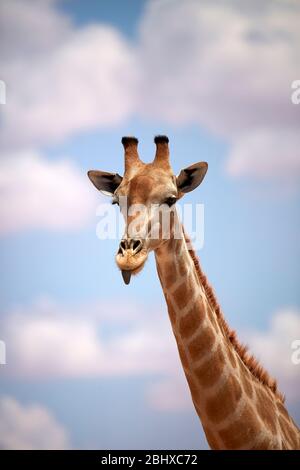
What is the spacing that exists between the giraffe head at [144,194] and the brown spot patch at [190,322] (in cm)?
80

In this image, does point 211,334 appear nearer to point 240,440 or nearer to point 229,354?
point 229,354

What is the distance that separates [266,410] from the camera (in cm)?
696

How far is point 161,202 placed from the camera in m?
6.95

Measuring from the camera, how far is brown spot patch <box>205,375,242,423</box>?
6.55 metres

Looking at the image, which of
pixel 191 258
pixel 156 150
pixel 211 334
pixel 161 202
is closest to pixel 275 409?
pixel 211 334

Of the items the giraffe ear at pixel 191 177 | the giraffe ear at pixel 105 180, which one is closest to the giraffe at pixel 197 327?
the giraffe ear at pixel 191 177

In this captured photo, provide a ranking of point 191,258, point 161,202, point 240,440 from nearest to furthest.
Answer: point 240,440
point 161,202
point 191,258

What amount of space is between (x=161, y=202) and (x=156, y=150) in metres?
0.84

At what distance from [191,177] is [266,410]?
2697 millimetres


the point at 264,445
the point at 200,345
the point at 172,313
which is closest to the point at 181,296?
the point at 172,313

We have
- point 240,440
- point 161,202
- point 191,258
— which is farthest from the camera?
point 191,258
